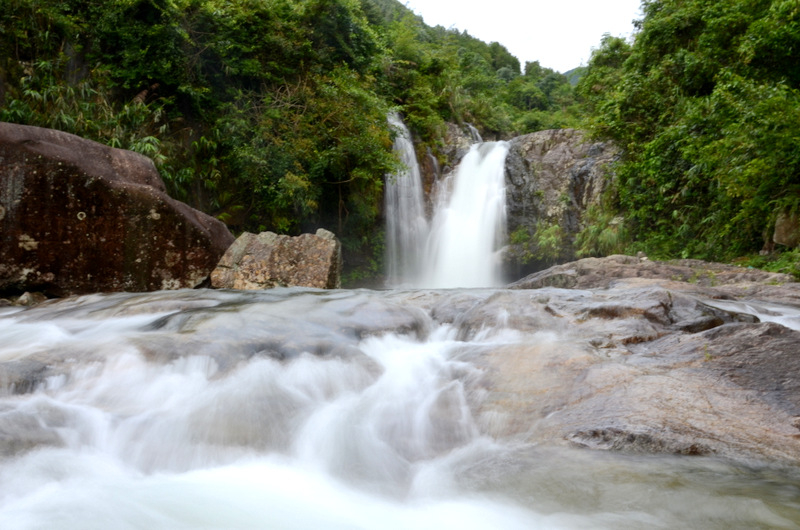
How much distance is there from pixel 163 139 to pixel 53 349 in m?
8.30

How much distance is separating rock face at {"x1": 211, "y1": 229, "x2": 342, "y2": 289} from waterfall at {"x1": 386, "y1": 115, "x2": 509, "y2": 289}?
557cm

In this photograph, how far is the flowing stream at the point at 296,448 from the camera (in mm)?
2059

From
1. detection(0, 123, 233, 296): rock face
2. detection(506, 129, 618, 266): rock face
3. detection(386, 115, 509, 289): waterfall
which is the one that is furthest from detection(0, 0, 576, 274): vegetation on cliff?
detection(506, 129, 618, 266): rock face

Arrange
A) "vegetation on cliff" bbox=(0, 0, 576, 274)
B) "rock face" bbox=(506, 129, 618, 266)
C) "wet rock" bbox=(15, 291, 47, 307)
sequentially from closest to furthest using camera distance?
"wet rock" bbox=(15, 291, 47, 307), "vegetation on cliff" bbox=(0, 0, 576, 274), "rock face" bbox=(506, 129, 618, 266)

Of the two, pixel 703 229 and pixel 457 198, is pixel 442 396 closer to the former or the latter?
pixel 703 229

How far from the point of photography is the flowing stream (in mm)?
2059

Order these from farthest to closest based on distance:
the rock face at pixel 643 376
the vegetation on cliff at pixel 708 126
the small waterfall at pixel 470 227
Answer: the small waterfall at pixel 470 227
the vegetation on cliff at pixel 708 126
the rock face at pixel 643 376

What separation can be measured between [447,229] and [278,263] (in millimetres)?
7335

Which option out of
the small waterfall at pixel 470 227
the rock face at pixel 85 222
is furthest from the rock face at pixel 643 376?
the small waterfall at pixel 470 227

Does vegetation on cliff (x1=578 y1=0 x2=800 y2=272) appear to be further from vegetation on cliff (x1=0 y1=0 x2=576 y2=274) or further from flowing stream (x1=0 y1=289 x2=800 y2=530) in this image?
vegetation on cliff (x1=0 y1=0 x2=576 y2=274)

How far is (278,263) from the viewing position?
869cm

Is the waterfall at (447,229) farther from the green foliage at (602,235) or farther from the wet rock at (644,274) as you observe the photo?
the wet rock at (644,274)

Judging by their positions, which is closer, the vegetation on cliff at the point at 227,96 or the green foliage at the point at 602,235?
the vegetation on cliff at the point at 227,96

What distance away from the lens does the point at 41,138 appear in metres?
6.79
